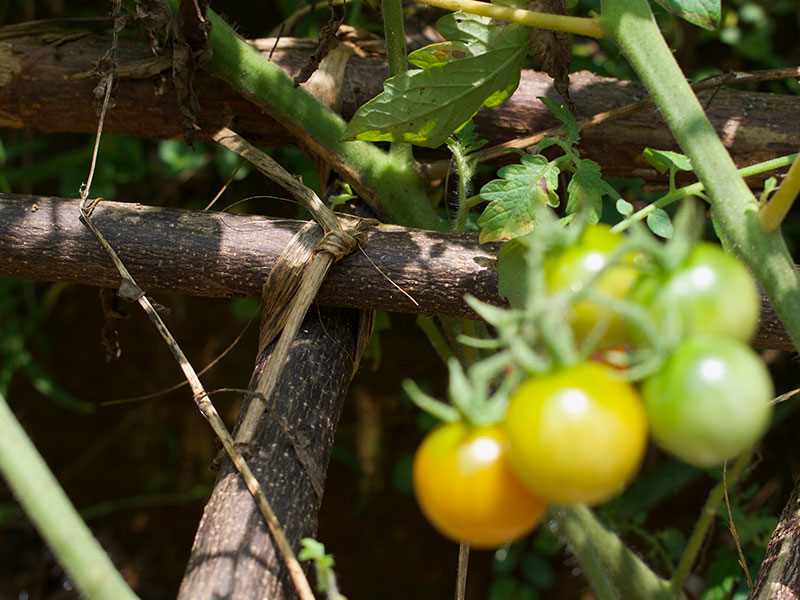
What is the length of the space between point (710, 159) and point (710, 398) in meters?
0.36

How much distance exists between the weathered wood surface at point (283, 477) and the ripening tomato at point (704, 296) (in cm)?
53

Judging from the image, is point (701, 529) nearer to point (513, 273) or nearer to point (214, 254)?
point (513, 273)

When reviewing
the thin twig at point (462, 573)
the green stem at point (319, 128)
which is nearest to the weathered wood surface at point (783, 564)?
the thin twig at point (462, 573)

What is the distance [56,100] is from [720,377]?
1.31m

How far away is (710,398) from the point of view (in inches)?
15.6

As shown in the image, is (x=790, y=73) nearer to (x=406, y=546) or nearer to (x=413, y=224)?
(x=413, y=224)

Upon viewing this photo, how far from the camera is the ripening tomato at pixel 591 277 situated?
44 cm

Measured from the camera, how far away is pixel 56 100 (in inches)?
53.0

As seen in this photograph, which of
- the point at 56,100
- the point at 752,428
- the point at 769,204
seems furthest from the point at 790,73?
the point at 56,100

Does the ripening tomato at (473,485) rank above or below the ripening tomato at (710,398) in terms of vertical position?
below

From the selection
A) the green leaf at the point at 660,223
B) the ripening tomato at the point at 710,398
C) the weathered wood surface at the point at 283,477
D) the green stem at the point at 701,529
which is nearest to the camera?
the ripening tomato at the point at 710,398

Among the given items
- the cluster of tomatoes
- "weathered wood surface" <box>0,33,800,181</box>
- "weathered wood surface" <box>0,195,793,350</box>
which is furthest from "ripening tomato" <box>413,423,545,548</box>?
"weathered wood surface" <box>0,33,800,181</box>

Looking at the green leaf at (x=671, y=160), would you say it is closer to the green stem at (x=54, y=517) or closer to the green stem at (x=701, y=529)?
the green stem at (x=701, y=529)

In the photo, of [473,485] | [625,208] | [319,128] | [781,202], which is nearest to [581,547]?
[473,485]
